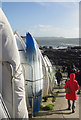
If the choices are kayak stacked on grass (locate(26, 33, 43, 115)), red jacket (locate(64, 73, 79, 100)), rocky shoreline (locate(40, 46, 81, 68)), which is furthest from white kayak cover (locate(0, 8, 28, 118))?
rocky shoreline (locate(40, 46, 81, 68))

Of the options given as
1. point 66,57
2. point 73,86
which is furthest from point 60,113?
point 66,57

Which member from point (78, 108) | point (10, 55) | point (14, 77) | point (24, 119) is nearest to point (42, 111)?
point (78, 108)

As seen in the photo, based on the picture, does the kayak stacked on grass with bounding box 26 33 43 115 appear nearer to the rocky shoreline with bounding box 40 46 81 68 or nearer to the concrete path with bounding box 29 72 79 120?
the concrete path with bounding box 29 72 79 120

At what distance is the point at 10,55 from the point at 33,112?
314 cm

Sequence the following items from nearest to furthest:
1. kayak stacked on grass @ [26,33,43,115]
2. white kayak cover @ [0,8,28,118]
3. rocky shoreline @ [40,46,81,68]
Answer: white kayak cover @ [0,8,28,118] < kayak stacked on grass @ [26,33,43,115] < rocky shoreline @ [40,46,81,68]

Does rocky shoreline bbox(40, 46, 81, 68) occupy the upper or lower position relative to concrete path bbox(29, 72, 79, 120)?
upper

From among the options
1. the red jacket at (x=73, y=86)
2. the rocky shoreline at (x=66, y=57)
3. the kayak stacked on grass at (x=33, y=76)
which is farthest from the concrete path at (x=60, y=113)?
the rocky shoreline at (x=66, y=57)

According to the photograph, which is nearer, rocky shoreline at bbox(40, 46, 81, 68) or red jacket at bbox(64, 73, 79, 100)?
red jacket at bbox(64, 73, 79, 100)

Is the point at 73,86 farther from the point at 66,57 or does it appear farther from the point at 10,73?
the point at 66,57

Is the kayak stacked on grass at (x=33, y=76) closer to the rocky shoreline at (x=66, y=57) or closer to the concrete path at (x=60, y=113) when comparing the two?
the concrete path at (x=60, y=113)

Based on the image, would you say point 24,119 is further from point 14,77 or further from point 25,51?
point 25,51

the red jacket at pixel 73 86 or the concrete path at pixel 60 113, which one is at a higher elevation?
the red jacket at pixel 73 86

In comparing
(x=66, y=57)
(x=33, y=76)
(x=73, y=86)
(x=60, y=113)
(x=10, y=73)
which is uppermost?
(x=10, y=73)

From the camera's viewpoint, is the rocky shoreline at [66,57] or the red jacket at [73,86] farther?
the rocky shoreline at [66,57]
